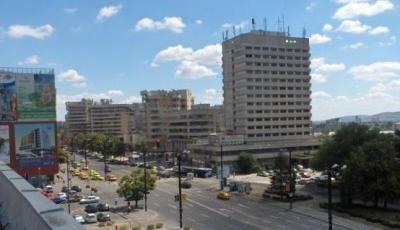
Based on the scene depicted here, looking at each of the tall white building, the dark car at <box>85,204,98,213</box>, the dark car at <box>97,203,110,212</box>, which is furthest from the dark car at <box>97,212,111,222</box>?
the tall white building

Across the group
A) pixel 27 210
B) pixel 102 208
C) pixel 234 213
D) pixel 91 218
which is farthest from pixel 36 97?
pixel 27 210

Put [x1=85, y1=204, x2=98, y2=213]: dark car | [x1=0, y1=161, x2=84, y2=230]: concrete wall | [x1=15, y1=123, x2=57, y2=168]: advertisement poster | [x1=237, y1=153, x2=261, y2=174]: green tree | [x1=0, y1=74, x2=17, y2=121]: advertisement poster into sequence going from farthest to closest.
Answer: [x1=237, y1=153, x2=261, y2=174]: green tree, [x1=0, y1=74, x2=17, y2=121]: advertisement poster, [x1=15, y1=123, x2=57, y2=168]: advertisement poster, [x1=85, y1=204, x2=98, y2=213]: dark car, [x1=0, y1=161, x2=84, y2=230]: concrete wall

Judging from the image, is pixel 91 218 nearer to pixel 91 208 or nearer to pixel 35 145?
pixel 91 208

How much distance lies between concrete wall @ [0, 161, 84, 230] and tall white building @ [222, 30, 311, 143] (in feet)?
326

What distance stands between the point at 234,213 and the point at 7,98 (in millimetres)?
46718

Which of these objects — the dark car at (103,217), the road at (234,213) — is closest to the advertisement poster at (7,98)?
the road at (234,213)

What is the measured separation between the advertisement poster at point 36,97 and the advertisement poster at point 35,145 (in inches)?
249

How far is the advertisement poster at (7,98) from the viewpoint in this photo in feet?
265

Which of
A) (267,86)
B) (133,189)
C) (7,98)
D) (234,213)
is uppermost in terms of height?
(267,86)

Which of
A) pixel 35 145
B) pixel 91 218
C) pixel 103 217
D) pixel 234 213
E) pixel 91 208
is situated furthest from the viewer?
pixel 35 145

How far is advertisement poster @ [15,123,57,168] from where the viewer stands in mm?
75625

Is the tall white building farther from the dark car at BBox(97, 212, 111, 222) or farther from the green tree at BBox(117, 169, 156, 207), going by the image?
the dark car at BBox(97, 212, 111, 222)

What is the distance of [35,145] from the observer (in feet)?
255

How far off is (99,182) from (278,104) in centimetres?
4701
